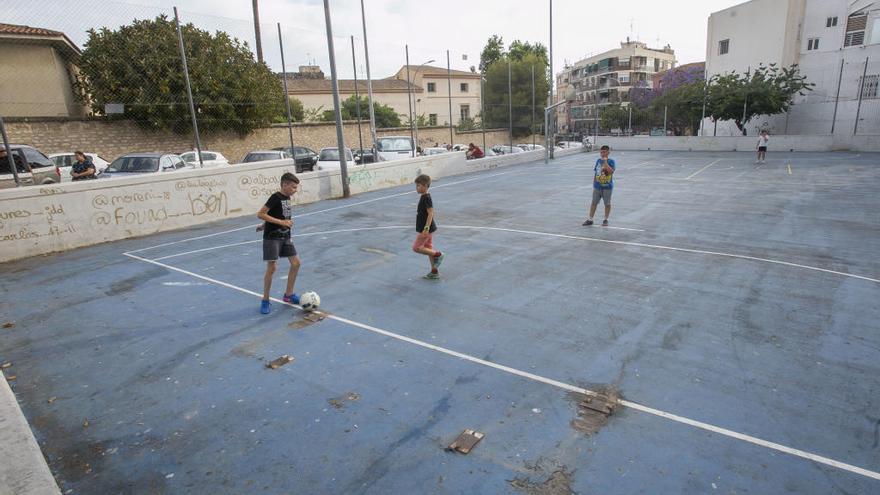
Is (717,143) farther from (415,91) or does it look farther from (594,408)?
(594,408)

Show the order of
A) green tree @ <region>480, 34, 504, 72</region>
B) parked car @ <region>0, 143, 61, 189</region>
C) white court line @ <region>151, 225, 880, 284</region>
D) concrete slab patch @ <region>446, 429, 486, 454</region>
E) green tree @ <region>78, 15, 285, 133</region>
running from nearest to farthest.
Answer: concrete slab patch @ <region>446, 429, 486, 454</region> → white court line @ <region>151, 225, 880, 284</region> → parked car @ <region>0, 143, 61, 189</region> → green tree @ <region>78, 15, 285, 133</region> → green tree @ <region>480, 34, 504, 72</region>

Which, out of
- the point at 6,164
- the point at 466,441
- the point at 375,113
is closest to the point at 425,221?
the point at 466,441

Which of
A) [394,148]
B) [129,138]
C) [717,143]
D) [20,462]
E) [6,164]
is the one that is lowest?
[20,462]

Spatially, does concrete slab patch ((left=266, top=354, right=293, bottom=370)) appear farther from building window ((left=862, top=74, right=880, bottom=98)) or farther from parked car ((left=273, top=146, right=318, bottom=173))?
building window ((left=862, top=74, right=880, bottom=98))

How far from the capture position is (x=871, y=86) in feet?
102

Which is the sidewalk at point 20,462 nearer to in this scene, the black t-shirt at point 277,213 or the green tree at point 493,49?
the black t-shirt at point 277,213

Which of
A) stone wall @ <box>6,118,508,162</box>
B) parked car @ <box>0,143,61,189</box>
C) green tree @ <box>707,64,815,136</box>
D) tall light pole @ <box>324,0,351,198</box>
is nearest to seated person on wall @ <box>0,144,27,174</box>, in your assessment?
parked car @ <box>0,143,61,189</box>

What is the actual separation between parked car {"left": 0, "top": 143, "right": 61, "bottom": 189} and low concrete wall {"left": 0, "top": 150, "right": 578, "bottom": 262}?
244 centimetres

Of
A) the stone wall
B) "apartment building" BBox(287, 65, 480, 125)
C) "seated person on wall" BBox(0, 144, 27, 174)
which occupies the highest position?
"apartment building" BBox(287, 65, 480, 125)

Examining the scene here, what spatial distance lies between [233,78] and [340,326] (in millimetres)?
21222

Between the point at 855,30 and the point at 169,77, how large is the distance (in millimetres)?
40678

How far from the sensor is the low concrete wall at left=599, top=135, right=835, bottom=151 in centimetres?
3042

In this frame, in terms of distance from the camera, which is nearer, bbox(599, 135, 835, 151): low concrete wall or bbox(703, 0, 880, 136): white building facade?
bbox(599, 135, 835, 151): low concrete wall

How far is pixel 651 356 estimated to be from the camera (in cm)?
520
